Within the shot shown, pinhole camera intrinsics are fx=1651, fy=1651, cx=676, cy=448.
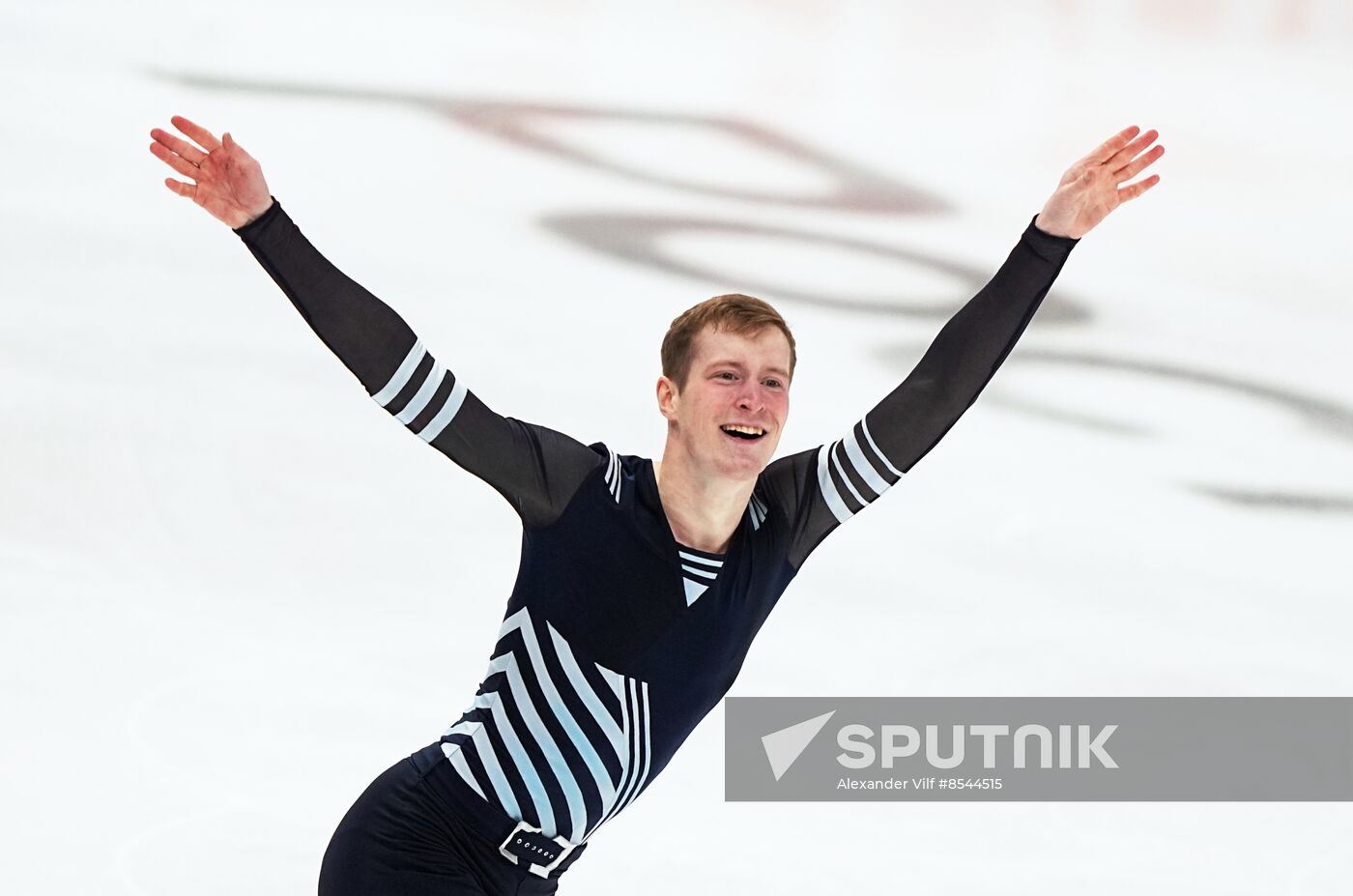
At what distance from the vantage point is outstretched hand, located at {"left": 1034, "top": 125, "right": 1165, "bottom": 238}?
2.32 m

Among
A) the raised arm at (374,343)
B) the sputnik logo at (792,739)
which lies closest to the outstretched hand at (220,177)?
the raised arm at (374,343)

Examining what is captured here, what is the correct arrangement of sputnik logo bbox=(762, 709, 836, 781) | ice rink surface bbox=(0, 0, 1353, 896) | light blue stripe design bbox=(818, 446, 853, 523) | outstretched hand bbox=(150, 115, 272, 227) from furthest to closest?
sputnik logo bbox=(762, 709, 836, 781), ice rink surface bbox=(0, 0, 1353, 896), light blue stripe design bbox=(818, 446, 853, 523), outstretched hand bbox=(150, 115, 272, 227)

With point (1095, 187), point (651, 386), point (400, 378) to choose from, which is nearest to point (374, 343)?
point (400, 378)

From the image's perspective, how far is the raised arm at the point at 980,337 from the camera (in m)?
2.33

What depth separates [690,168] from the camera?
6016 mm

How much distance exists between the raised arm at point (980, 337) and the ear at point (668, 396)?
25 cm

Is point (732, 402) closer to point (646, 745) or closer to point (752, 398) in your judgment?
point (752, 398)

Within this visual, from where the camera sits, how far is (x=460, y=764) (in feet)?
7.32

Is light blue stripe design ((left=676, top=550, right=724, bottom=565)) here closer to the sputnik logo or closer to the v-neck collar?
the v-neck collar

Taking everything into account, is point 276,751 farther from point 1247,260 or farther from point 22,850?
point 1247,260

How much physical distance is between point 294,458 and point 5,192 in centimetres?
164

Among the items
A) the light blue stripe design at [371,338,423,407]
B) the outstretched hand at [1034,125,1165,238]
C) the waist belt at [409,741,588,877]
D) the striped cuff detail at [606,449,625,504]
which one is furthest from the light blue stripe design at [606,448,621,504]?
the outstretched hand at [1034,125,1165,238]

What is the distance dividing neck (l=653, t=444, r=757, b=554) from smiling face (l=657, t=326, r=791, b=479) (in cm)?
2

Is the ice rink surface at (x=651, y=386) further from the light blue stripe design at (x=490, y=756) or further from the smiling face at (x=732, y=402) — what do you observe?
the smiling face at (x=732, y=402)
